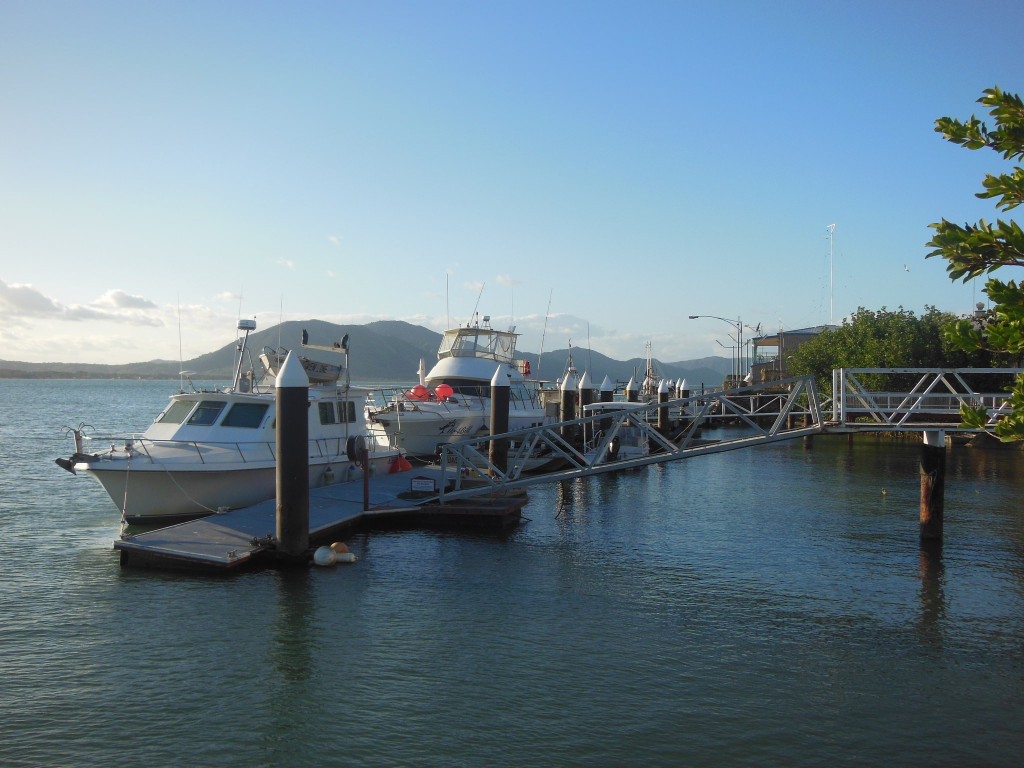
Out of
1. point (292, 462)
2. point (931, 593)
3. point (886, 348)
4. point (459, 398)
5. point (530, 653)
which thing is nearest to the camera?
point (530, 653)

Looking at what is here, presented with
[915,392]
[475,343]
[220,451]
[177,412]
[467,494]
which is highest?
[475,343]

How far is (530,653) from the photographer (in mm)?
11250

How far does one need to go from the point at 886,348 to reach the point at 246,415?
4287 cm

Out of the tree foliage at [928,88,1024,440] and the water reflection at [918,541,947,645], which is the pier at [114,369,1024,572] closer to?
the water reflection at [918,541,947,645]

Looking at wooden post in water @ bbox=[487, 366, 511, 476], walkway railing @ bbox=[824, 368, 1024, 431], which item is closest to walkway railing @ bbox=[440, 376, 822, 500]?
wooden post in water @ bbox=[487, 366, 511, 476]

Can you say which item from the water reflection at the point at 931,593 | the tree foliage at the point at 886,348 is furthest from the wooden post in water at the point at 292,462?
the tree foliage at the point at 886,348

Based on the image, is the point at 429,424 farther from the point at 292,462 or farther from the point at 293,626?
the point at 293,626

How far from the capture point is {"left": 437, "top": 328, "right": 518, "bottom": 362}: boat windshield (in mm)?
38062

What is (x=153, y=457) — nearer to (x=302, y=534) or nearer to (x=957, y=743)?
(x=302, y=534)

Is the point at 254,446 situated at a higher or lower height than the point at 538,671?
higher

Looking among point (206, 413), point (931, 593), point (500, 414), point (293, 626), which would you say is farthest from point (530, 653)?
point (500, 414)

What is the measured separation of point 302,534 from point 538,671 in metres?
6.78

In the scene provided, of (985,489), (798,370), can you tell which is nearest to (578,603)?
(985,489)

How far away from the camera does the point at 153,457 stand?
17.9 m
